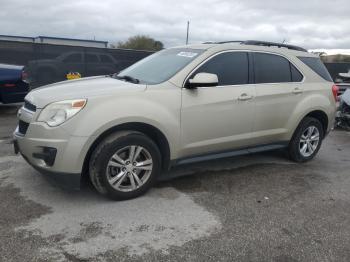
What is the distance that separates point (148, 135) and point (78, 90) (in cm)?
91

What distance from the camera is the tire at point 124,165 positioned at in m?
4.16

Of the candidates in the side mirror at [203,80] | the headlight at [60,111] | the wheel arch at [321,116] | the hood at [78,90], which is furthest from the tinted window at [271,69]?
the headlight at [60,111]

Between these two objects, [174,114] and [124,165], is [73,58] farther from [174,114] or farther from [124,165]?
[124,165]

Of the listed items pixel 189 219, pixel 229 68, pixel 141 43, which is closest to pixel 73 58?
pixel 229 68

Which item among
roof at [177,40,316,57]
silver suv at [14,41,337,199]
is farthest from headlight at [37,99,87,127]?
roof at [177,40,316,57]

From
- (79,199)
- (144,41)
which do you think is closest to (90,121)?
(79,199)

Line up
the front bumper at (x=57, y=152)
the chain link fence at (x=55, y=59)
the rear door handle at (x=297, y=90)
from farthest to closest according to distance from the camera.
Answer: the chain link fence at (x=55, y=59), the rear door handle at (x=297, y=90), the front bumper at (x=57, y=152)

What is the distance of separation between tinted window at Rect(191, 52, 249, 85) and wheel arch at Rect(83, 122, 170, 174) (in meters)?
0.96

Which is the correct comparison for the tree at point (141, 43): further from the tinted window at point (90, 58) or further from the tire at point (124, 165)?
the tire at point (124, 165)

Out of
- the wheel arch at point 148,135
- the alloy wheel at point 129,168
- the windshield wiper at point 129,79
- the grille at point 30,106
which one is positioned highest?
the windshield wiper at point 129,79

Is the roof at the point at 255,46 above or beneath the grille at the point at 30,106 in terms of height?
above

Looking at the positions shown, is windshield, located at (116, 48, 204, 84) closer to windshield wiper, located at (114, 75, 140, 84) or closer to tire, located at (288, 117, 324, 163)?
windshield wiper, located at (114, 75, 140, 84)

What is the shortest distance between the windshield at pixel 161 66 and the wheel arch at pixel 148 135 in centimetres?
59

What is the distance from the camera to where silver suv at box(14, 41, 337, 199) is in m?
4.08
